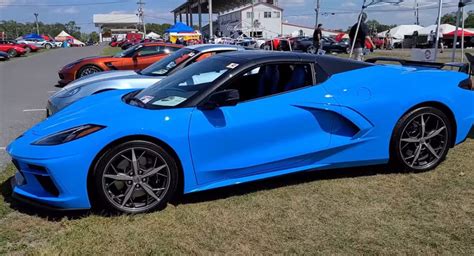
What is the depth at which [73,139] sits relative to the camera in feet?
11.2

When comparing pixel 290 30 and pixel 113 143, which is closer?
pixel 113 143

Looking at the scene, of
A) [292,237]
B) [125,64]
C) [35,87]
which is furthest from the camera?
[35,87]

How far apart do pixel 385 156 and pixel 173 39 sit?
39071mm

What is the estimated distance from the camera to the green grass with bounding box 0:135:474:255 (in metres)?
3.08

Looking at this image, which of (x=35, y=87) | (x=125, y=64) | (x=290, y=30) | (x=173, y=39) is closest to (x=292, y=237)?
(x=125, y=64)

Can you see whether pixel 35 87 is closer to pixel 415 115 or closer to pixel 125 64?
pixel 125 64

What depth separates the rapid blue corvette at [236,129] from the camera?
3.45 m

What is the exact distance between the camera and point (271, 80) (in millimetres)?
4066

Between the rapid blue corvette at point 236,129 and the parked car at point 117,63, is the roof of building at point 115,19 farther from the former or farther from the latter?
the rapid blue corvette at point 236,129

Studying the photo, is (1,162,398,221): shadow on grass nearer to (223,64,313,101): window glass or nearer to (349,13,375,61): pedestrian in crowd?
(223,64,313,101): window glass

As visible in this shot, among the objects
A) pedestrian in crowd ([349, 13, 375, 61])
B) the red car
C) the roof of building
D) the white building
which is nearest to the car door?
pedestrian in crowd ([349, 13, 375, 61])

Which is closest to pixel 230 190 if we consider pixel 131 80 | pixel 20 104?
pixel 131 80

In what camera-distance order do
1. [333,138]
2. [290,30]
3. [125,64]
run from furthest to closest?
[290,30], [125,64], [333,138]

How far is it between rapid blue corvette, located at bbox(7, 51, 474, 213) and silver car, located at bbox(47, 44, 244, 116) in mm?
2024
